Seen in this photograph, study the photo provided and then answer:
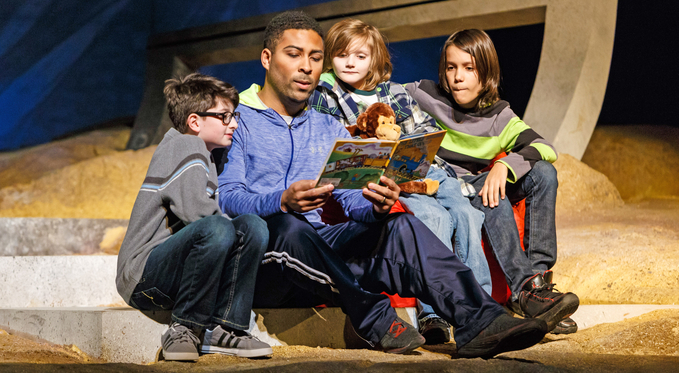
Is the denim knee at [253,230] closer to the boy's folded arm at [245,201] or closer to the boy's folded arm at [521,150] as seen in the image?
the boy's folded arm at [245,201]

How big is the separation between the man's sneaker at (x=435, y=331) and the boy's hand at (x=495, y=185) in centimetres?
56

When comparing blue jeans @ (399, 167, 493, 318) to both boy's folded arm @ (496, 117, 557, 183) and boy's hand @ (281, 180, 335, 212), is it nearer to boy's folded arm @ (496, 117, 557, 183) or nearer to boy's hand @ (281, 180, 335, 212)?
boy's folded arm @ (496, 117, 557, 183)

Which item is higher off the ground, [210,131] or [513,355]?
[210,131]

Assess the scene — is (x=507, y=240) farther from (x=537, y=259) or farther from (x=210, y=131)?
(x=210, y=131)

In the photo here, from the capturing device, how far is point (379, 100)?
250 centimetres

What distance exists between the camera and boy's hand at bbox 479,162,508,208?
226 centimetres

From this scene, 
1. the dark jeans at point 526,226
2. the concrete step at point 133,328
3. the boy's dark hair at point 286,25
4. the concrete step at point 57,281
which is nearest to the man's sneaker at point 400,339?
the concrete step at point 133,328

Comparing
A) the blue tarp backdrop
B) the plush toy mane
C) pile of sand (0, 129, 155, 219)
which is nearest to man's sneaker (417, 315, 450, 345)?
the plush toy mane

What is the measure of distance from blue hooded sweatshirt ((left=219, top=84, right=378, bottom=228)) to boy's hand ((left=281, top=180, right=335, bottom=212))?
0.16m

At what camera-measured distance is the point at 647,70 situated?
677cm

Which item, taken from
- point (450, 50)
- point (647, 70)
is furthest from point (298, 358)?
point (647, 70)

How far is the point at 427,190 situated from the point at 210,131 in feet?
2.75

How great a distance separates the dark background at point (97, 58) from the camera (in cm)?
892

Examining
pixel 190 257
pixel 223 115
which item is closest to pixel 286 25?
pixel 223 115
